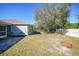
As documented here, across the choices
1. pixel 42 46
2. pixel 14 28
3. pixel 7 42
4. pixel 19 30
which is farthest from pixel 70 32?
pixel 7 42

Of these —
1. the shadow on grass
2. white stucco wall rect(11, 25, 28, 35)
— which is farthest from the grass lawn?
white stucco wall rect(11, 25, 28, 35)

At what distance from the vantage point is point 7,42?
271 inches

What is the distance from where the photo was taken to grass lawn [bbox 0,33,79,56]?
6.77 m

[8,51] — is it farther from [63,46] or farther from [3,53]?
[63,46]

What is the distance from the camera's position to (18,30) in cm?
700

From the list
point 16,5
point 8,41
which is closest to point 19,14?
point 16,5

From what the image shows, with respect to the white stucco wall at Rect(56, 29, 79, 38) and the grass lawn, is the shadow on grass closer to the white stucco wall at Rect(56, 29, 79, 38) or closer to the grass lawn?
the grass lawn

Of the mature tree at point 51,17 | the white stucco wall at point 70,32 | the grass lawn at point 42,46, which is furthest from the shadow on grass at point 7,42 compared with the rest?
the white stucco wall at point 70,32

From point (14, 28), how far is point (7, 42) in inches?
14.9

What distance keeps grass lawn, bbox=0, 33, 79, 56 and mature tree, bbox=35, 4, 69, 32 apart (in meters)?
0.22

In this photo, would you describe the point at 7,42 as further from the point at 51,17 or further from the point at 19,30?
the point at 51,17

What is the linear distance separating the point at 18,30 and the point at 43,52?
2.72 ft

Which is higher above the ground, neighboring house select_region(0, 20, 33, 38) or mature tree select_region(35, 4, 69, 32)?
mature tree select_region(35, 4, 69, 32)

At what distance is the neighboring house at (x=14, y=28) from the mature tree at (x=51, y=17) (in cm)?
31
